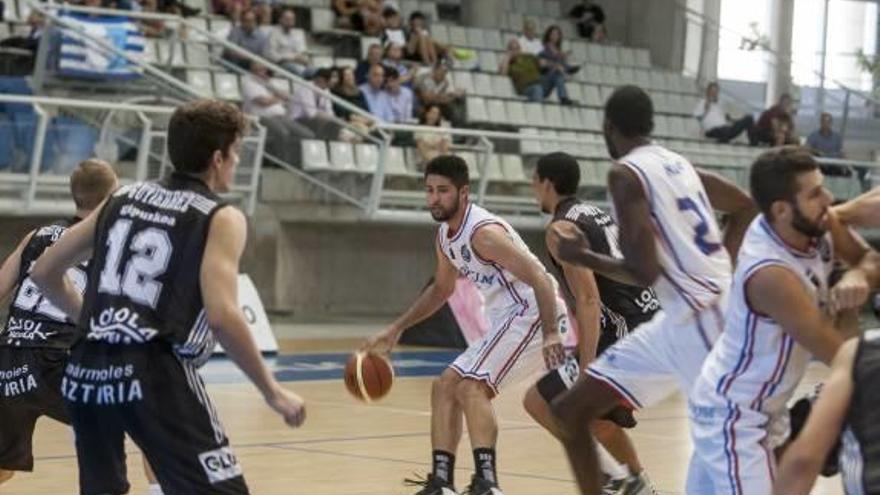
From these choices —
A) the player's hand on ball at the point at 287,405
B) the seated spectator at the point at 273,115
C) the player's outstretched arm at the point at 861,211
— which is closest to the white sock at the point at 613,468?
the player's outstretched arm at the point at 861,211

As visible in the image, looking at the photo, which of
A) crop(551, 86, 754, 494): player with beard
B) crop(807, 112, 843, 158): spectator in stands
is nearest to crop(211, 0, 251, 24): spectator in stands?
crop(807, 112, 843, 158): spectator in stands

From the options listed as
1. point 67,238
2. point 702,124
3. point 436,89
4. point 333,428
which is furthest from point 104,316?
point 702,124

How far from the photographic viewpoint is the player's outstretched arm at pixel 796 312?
17.9ft

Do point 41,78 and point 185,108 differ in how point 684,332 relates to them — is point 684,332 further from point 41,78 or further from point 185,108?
point 41,78

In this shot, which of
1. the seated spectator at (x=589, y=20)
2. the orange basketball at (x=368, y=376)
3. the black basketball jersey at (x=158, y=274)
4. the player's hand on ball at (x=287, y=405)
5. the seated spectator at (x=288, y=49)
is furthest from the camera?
the seated spectator at (x=589, y=20)

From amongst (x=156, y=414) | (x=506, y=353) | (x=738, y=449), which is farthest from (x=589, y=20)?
(x=156, y=414)

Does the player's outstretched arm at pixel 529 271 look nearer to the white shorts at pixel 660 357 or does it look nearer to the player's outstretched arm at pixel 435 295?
the player's outstretched arm at pixel 435 295

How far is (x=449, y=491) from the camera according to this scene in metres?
8.74

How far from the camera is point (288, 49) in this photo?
819 inches

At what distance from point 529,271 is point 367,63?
41.5 feet

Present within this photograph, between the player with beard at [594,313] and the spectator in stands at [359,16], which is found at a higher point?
the spectator in stands at [359,16]

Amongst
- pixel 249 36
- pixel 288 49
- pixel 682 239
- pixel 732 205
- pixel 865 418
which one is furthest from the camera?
pixel 288 49

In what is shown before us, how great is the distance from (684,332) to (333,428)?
18.8ft

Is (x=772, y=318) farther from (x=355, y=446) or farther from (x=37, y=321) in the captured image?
(x=355, y=446)
